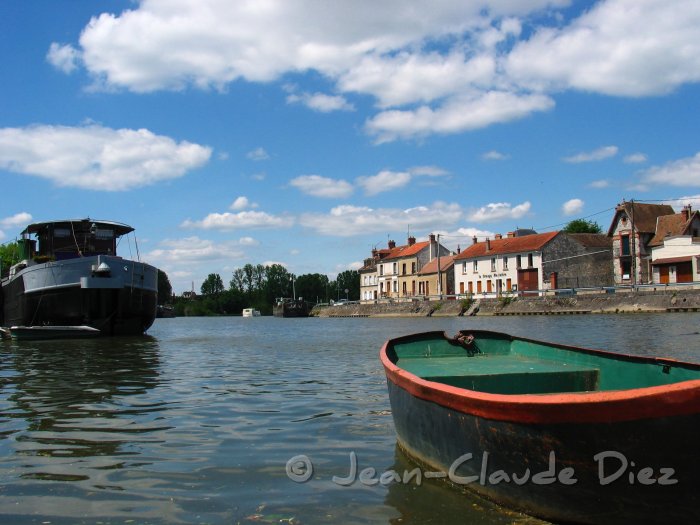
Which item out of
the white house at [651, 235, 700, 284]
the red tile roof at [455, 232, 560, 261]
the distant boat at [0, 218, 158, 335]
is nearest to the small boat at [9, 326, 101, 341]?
the distant boat at [0, 218, 158, 335]

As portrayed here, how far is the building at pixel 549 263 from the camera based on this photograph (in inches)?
2477

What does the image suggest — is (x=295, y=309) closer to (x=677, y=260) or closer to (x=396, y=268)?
(x=396, y=268)

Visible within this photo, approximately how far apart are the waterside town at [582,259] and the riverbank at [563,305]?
→ 2991mm

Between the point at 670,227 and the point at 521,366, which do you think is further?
the point at 670,227

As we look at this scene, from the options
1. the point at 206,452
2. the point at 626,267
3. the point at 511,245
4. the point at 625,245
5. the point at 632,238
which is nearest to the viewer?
the point at 206,452

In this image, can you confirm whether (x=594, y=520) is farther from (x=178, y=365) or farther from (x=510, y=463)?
(x=178, y=365)

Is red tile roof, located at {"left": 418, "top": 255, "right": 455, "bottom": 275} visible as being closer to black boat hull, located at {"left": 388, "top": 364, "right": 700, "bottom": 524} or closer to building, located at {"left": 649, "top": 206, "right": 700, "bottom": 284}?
building, located at {"left": 649, "top": 206, "right": 700, "bottom": 284}

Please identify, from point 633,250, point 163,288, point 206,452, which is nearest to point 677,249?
point 633,250

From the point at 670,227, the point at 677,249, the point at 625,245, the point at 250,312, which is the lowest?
the point at 250,312

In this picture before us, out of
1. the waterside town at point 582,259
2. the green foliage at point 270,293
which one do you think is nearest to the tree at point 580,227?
the waterside town at point 582,259

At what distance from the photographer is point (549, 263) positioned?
2472 inches

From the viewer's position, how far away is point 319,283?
161375 millimetres

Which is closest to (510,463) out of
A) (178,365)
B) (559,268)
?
(178,365)

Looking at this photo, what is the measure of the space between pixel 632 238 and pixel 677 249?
12.0 ft
